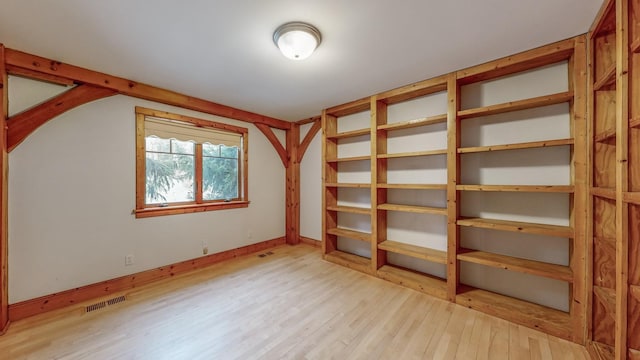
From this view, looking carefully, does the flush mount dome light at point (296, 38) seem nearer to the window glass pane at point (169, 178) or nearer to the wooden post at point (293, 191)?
the window glass pane at point (169, 178)

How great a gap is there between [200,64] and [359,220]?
2.87 meters

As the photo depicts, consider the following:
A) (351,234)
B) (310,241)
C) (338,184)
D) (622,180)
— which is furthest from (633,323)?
(310,241)

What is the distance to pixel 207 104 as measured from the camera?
3279mm

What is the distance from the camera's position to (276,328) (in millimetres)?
1956

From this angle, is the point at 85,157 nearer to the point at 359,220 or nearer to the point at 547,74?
the point at 359,220

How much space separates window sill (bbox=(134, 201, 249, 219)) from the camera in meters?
2.81

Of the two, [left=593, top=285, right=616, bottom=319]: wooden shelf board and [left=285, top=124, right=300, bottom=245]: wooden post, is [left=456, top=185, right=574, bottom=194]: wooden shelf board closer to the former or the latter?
[left=593, top=285, right=616, bottom=319]: wooden shelf board

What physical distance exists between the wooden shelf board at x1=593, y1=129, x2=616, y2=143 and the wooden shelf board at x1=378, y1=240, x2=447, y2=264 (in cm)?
156

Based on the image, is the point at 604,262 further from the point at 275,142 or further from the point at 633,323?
the point at 275,142

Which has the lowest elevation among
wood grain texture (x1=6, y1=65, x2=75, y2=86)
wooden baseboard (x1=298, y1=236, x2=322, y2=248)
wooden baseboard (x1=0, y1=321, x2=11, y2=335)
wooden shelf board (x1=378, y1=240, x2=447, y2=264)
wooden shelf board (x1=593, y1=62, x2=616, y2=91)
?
wooden baseboard (x1=0, y1=321, x2=11, y2=335)

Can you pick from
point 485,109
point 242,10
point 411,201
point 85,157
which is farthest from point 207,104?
point 485,109

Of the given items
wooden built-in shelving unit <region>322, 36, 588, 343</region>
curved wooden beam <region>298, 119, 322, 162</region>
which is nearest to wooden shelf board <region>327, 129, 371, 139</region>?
wooden built-in shelving unit <region>322, 36, 588, 343</region>

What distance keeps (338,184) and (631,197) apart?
268 centimetres

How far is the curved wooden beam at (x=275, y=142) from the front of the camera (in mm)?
A: 4121
